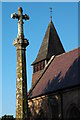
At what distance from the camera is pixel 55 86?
68.5ft

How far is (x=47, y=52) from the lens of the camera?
28.7m

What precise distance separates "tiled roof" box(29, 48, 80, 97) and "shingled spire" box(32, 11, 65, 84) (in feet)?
5.75

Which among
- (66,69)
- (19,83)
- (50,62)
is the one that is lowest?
(19,83)

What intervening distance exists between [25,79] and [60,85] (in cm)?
1029

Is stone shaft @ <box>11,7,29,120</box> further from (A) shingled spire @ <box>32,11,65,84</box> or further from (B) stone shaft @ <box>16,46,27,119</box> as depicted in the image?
(A) shingled spire @ <box>32,11,65,84</box>

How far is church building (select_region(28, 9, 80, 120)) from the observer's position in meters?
18.6

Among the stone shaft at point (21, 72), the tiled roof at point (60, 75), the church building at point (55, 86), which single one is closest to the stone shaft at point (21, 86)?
the stone shaft at point (21, 72)

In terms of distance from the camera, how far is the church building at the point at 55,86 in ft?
61.0

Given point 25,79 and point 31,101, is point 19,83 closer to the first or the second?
point 25,79

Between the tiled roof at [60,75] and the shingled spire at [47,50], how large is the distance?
175cm

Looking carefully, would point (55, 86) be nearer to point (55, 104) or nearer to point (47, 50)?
point (55, 104)

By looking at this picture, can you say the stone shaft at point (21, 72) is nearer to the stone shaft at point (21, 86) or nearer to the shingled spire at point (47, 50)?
the stone shaft at point (21, 86)

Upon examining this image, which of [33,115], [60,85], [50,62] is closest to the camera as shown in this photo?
[60,85]

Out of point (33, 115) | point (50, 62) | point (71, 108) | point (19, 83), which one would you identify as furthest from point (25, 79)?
point (50, 62)
